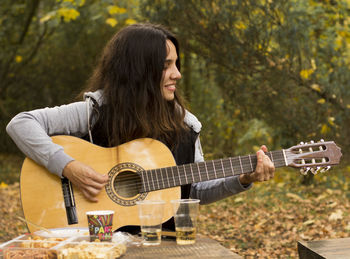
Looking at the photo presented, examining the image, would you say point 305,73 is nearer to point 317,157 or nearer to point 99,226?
point 317,157

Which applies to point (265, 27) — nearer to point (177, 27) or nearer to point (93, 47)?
point (177, 27)

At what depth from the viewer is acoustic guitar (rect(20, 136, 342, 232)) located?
8.46 ft

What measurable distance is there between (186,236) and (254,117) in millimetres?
4625

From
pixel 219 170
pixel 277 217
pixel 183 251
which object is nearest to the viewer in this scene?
pixel 183 251

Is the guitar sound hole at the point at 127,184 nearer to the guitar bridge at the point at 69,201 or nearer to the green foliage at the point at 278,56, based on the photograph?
Answer: the guitar bridge at the point at 69,201

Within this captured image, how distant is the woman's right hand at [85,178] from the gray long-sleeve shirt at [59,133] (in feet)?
0.13

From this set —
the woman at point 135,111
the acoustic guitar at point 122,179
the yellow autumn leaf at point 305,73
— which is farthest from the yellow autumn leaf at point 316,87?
the acoustic guitar at point 122,179

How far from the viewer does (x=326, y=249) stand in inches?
93.8

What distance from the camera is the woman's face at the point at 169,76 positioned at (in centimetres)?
296

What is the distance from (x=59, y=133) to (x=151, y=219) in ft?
3.55

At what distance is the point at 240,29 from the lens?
6.25m

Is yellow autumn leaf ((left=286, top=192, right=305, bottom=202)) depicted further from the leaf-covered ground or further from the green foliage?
the green foliage

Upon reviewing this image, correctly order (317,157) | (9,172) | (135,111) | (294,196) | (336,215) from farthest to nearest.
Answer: (9,172) → (294,196) → (336,215) → (135,111) → (317,157)

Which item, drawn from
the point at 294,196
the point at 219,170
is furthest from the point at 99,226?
the point at 294,196
